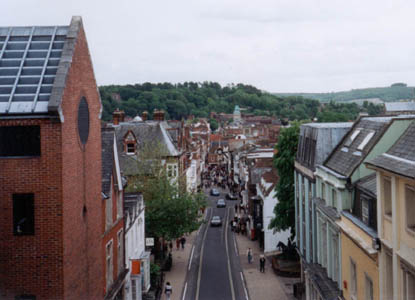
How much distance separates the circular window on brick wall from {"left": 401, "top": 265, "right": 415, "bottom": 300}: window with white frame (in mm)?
10200

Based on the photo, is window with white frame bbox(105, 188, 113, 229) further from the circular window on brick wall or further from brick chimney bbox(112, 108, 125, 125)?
brick chimney bbox(112, 108, 125, 125)

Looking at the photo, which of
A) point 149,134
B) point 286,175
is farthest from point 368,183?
point 149,134

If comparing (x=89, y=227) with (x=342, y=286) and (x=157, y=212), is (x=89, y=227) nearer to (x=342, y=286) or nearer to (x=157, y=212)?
(x=342, y=286)

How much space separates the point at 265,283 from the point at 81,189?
2262cm

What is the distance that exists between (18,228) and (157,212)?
25.0 m

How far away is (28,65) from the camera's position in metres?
15.5

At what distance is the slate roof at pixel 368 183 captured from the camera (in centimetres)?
1855

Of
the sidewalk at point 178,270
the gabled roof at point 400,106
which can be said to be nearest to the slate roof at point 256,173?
the sidewalk at point 178,270

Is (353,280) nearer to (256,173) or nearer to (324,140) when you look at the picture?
(324,140)

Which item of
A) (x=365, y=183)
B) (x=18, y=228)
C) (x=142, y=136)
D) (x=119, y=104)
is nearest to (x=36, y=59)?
(x=18, y=228)

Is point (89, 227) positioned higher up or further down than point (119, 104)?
further down

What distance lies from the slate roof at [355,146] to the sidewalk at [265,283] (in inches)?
443

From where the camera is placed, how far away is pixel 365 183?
1991 centimetres

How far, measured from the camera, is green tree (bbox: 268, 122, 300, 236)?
3747cm
